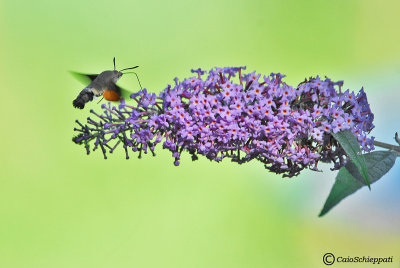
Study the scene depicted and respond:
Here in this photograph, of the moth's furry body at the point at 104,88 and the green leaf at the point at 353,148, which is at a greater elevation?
the moth's furry body at the point at 104,88

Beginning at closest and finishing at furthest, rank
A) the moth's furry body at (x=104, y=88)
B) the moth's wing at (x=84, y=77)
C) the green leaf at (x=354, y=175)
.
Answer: the green leaf at (x=354, y=175) < the moth's furry body at (x=104, y=88) < the moth's wing at (x=84, y=77)

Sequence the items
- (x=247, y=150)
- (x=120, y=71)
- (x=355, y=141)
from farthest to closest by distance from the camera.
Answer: (x=120, y=71) → (x=247, y=150) → (x=355, y=141)

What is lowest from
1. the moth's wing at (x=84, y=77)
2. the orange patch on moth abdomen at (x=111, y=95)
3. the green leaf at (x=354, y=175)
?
the green leaf at (x=354, y=175)

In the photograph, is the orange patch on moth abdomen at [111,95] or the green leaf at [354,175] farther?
the orange patch on moth abdomen at [111,95]

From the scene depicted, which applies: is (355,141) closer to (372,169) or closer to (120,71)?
(372,169)

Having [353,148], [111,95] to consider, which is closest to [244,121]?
[353,148]

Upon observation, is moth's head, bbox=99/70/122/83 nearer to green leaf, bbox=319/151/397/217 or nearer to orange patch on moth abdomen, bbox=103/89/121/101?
orange patch on moth abdomen, bbox=103/89/121/101

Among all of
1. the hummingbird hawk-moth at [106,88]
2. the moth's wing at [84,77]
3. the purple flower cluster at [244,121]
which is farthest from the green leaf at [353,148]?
the moth's wing at [84,77]

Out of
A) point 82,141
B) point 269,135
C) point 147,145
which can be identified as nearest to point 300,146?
point 269,135

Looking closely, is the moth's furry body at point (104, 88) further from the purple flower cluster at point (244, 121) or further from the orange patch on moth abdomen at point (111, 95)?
the purple flower cluster at point (244, 121)
